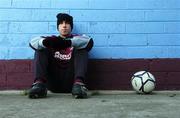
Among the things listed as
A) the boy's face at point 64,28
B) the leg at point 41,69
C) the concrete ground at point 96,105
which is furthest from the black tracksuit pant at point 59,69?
the boy's face at point 64,28

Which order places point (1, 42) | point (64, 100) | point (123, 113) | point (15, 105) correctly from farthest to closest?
1. point (1, 42)
2. point (64, 100)
3. point (15, 105)
4. point (123, 113)

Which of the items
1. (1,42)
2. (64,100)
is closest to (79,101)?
(64,100)

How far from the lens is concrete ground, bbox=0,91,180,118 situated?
437 centimetres

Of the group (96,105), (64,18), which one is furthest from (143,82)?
(64,18)

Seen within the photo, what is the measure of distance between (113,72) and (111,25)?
0.63 m

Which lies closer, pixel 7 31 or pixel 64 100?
pixel 64 100

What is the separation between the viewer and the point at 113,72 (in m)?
6.23

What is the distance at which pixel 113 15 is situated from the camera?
6.21 meters

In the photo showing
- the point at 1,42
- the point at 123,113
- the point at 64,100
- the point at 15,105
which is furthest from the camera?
the point at 1,42

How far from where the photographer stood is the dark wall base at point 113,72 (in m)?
6.18

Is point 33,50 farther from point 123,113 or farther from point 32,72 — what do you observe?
point 123,113

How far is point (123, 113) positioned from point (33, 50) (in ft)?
7.03

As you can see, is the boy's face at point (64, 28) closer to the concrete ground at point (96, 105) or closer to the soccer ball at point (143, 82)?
the concrete ground at point (96, 105)

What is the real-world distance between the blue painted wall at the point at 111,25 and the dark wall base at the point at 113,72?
9 centimetres
